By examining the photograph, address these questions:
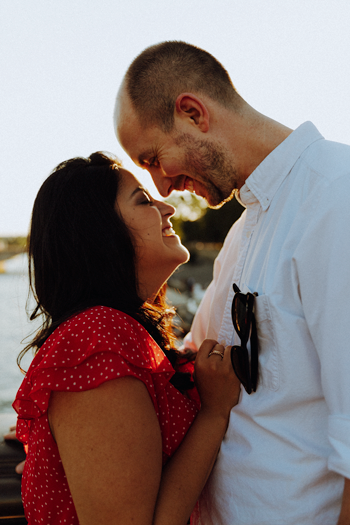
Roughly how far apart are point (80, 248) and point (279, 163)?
38.4 inches

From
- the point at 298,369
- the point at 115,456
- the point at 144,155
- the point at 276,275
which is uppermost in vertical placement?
the point at 144,155

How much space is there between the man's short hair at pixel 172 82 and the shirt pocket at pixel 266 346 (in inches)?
42.8

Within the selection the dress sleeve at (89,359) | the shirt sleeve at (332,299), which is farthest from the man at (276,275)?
the dress sleeve at (89,359)

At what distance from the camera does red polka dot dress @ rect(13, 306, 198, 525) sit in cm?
140

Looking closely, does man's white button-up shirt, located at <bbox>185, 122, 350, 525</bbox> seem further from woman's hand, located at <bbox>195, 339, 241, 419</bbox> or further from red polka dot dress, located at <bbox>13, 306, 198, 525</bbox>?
red polka dot dress, located at <bbox>13, 306, 198, 525</bbox>

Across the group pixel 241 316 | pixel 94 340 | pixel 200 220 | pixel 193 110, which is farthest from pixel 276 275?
pixel 200 220

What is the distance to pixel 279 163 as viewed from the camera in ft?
6.01

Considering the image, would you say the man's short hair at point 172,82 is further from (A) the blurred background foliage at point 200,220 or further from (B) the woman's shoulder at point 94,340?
(A) the blurred background foliage at point 200,220

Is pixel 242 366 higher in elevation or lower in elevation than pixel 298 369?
lower

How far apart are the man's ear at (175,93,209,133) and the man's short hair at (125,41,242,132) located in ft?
0.15

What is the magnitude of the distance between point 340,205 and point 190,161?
0.95 meters

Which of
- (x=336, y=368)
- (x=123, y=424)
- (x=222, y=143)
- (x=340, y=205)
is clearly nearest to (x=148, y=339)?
(x=123, y=424)

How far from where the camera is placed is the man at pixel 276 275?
1.40 metres

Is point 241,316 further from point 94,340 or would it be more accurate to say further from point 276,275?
point 94,340
